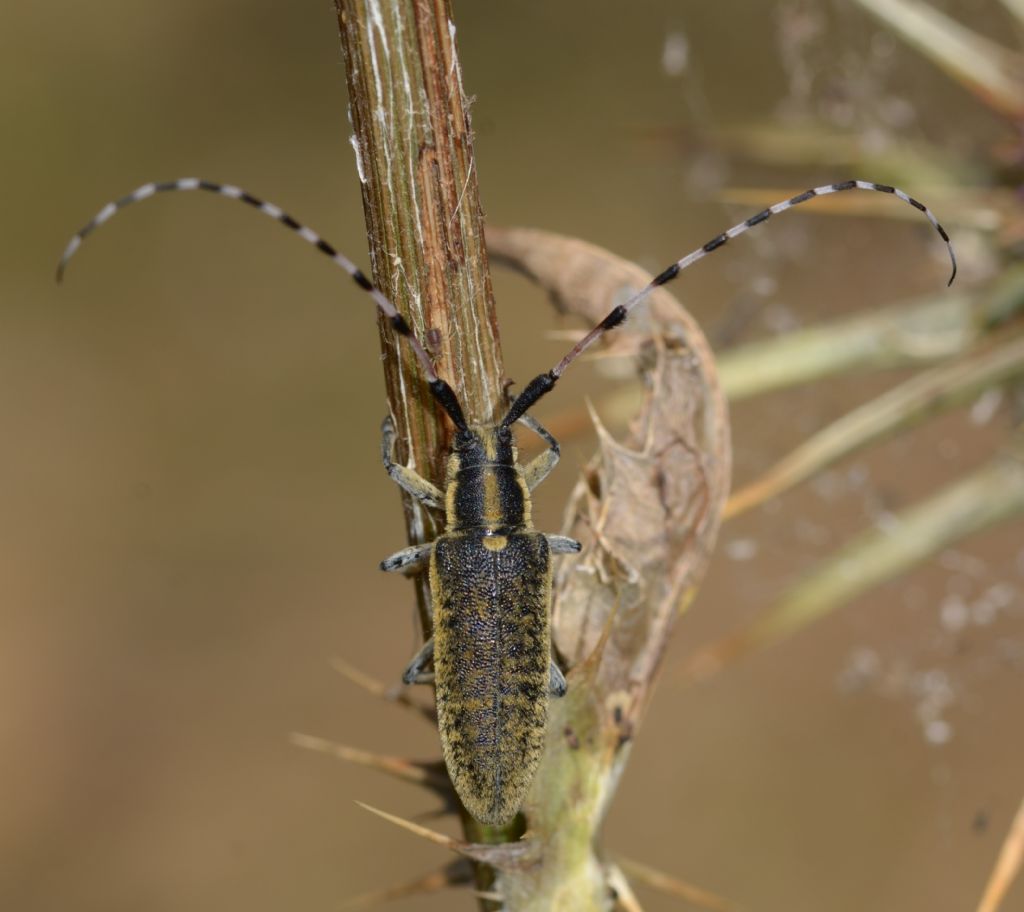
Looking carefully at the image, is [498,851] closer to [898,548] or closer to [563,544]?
[563,544]

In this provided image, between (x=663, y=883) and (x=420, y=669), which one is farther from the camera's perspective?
(x=420, y=669)

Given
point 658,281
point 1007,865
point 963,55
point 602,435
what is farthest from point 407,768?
point 963,55

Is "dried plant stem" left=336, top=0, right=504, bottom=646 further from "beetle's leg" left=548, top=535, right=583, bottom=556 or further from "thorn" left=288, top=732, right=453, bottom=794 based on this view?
"thorn" left=288, top=732, right=453, bottom=794

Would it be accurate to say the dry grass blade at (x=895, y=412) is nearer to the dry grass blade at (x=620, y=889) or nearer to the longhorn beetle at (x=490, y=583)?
the longhorn beetle at (x=490, y=583)

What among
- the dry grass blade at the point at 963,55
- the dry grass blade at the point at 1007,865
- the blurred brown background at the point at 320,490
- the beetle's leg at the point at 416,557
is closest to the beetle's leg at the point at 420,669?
the beetle's leg at the point at 416,557

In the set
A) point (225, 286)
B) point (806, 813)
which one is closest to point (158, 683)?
point (225, 286)
